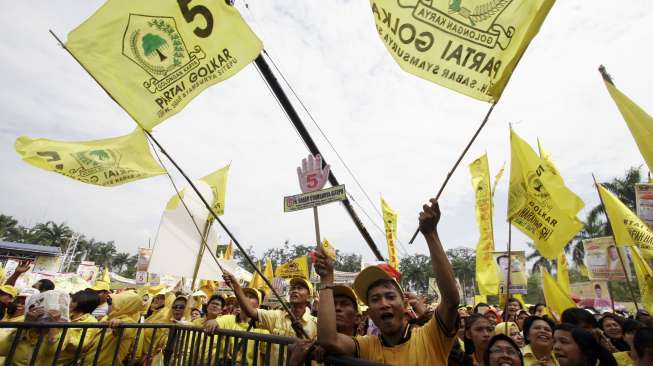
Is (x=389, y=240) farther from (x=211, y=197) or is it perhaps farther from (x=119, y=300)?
(x=119, y=300)

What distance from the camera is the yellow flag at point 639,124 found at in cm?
390

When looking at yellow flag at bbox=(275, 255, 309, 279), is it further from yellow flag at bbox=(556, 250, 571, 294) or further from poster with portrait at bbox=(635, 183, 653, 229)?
poster with portrait at bbox=(635, 183, 653, 229)

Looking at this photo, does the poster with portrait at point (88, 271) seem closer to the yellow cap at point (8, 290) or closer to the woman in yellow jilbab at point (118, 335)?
the yellow cap at point (8, 290)

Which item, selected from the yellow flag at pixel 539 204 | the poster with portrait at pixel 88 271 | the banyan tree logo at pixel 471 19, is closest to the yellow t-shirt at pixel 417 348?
the banyan tree logo at pixel 471 19

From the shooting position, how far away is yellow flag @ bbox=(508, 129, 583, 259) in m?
4.92

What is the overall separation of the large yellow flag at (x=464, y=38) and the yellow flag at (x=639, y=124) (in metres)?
2.82

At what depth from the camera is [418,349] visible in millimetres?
2031

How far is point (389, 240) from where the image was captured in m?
12.3

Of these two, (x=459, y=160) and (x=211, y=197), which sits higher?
(x=211, y=197)

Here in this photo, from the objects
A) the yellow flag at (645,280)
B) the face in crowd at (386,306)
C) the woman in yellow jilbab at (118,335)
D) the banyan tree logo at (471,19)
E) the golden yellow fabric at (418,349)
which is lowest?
the woman in yellow jilbab at (118,335)

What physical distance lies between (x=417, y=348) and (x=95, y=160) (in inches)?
167

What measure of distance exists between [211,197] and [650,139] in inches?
245

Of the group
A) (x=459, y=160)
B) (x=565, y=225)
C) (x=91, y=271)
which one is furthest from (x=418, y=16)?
(x=91, y=271)

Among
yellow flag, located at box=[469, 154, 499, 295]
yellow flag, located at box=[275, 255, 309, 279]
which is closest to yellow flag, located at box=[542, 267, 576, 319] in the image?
yellow flag, located at box=[469, 154, 499, 295]
